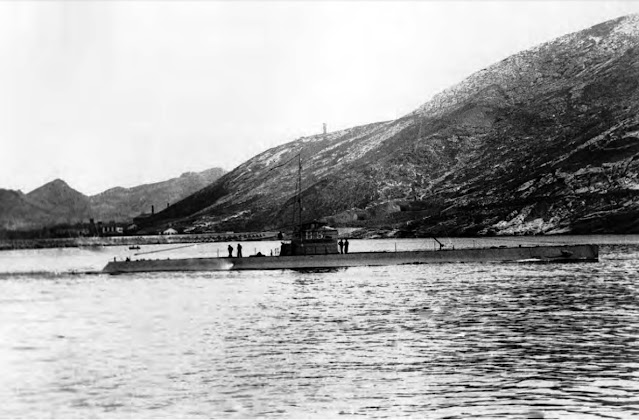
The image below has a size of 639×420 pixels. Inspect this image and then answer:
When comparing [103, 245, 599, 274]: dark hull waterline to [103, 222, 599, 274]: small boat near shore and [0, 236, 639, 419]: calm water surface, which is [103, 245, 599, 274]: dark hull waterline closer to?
[103, 222, 599, 274]: small boat near shore

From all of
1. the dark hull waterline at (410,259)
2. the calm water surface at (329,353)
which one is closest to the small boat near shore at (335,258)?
the dark hull waterline at (410,259)

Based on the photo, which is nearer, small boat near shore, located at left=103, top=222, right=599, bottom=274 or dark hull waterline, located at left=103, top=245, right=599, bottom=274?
small boat near shore, located at left=103, top=222, right=599, bottom=274

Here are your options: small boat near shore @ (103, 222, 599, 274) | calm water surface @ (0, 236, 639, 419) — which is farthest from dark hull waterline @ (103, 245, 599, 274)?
calm water surface @ (0, 236, 639, 419)

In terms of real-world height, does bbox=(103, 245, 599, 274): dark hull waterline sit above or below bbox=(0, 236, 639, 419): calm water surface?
above

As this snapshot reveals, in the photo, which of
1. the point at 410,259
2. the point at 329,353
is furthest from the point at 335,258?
the point at 329,353

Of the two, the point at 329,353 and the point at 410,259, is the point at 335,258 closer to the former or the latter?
the point at 410,259

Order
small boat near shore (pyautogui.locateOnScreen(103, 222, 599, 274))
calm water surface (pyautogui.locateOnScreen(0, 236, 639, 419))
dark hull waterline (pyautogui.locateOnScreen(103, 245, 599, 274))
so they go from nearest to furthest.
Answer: calm water surface (pyautogui.locateOnScreen(0, 236, 639, 419)) → small boat near shore (pyautogui.locateOnScreen(103, 222, 599, 274)) → dark hull waterline (pyautogui.locateOnScreen(103, 245, 599, 274))

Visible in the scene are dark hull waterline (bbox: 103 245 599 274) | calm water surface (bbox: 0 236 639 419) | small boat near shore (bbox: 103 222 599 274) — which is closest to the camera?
calm water surface (bbox: 0 236 639 419)

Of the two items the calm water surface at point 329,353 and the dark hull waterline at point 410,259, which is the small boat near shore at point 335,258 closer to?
the dark hull waterline at point 410,259
